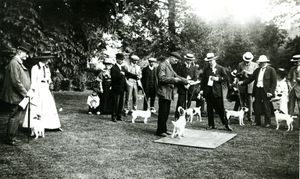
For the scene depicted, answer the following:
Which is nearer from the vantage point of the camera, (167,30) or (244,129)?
(244,129)

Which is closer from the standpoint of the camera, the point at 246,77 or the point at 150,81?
the point at 246,77

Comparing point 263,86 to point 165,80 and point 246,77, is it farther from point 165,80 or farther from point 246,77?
point 165,80

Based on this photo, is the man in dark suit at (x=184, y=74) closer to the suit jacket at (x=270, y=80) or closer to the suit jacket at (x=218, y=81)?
the suit jacket at (x=218, y=81)

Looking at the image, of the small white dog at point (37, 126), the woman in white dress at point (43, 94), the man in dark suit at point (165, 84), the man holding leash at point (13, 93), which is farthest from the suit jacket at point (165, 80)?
the man holding leash at point (13, 93)

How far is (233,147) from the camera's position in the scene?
804cm

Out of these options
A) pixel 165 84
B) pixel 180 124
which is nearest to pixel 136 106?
pixel 165 84

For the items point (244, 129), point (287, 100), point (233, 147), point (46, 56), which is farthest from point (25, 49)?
point (287, 100)

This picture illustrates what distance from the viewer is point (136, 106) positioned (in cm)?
1204

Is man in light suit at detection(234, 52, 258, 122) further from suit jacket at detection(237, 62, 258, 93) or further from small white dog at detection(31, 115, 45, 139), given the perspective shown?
small white dog at detection(31, 115, 45, 139)

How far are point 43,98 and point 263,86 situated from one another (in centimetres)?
597

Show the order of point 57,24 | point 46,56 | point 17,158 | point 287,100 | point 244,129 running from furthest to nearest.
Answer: point 57,24 → point 287,100 → point 244,129 → point 46,56 → point 17,158

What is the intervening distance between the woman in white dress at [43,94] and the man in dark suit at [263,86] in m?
5.39

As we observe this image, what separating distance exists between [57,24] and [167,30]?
9439 mm

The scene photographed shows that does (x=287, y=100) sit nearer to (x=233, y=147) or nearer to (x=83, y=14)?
(x=233, y=147)
